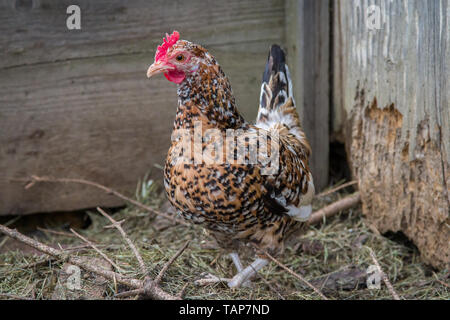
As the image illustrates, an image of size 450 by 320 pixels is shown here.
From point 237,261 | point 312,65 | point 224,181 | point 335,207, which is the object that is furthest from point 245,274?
point 312,65

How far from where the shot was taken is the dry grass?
2549 mm

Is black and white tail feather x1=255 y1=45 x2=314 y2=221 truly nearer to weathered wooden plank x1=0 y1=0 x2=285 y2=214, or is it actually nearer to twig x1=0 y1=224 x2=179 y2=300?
weathered wooden plank x1=0 y1=0 x2=285 y2=214

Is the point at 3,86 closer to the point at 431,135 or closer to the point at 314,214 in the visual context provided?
the point at 314,214

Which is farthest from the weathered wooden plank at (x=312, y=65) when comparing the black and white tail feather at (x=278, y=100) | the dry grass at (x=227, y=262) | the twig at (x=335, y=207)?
the dry grass at (x=227, y=262)

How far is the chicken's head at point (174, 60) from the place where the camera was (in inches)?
91.8

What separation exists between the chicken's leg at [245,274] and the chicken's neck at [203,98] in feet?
2.56

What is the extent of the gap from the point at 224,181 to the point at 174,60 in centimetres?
58

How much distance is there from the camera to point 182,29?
10.8ft

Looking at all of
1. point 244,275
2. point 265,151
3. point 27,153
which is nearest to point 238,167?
point 265,151

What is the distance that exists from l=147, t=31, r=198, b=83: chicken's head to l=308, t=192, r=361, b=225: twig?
151 centimetres
